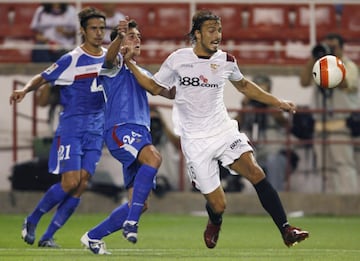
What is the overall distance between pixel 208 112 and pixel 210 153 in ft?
1.35

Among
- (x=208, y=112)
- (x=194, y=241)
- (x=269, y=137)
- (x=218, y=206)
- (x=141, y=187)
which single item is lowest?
(x=194, y=241)

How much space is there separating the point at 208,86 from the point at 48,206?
8.62 feet

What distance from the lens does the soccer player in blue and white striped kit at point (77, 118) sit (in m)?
13.9

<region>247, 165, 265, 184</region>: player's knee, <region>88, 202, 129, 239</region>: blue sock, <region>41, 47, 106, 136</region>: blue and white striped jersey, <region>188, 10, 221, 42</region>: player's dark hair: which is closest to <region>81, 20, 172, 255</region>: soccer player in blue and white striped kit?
<region>88, 202, 129, 239</region>: blue sock

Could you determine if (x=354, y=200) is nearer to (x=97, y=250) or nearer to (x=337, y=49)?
(x=337, y=49)

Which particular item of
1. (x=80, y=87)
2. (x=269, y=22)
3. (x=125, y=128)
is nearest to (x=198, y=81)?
(x=125, y=128)

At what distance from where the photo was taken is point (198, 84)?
12.4 metres

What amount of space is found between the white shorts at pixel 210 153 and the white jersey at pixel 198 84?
0.26 ft

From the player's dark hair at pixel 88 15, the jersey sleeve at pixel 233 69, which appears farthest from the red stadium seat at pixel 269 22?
the jersey sleeve at pixel 233 69

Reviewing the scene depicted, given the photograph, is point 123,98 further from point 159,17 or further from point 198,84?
point 159,17

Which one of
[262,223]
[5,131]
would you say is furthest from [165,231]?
[5,131]

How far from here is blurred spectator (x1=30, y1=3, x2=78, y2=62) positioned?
21266mm

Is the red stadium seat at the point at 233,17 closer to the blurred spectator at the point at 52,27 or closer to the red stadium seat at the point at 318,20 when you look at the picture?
the red stadium seat at the point at 318,20

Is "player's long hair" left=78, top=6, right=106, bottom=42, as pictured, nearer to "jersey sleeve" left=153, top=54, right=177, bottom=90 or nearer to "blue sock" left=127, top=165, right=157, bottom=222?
"jersey sleeve" left=153, top=54, right=177, bottom=90
